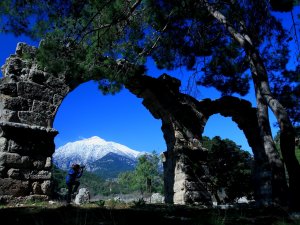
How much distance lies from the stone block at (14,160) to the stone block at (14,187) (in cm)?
34

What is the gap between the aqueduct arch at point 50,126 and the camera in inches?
288

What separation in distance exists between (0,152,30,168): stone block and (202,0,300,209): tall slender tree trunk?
5.33m

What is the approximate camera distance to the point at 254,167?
12.2 metres

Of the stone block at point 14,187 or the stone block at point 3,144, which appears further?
the stone block at point 3,144

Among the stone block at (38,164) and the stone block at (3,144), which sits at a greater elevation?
the stone block at (3,144)

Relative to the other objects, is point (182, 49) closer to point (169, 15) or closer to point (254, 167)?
point (169, 15)

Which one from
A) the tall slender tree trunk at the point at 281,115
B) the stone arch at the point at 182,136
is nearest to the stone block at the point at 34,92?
the stone arch at the point at 182,136

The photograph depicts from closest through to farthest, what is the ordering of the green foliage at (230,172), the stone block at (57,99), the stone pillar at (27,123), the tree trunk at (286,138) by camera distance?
the tree trunk at (286,138) < the stone pillar at (27,123) < the stone block at (57,99) < the green foliage at (230,172)

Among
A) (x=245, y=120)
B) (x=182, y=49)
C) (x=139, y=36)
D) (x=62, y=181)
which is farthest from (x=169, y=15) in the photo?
(x=62, y=181)

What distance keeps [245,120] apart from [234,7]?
6.68 m

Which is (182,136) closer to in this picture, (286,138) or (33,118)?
(33,118)

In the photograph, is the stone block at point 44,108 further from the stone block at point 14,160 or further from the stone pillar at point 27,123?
the stone block at point 14,160

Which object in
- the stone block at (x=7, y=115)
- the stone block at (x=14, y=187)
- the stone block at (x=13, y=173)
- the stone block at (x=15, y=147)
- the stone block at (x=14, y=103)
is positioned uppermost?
the stone block at (x=14, y=103)

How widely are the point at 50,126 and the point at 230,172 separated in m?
15.4
